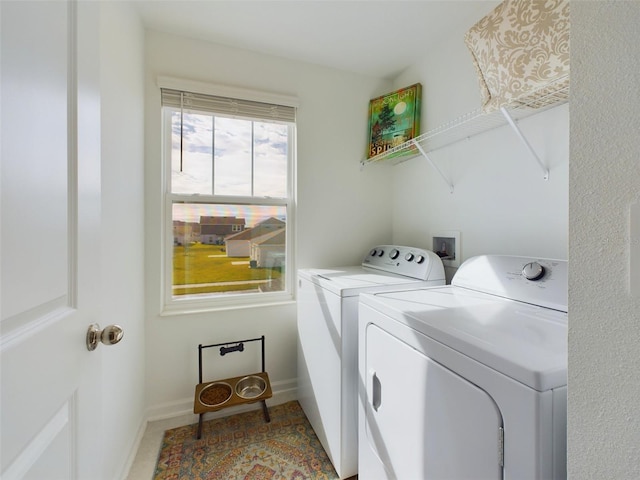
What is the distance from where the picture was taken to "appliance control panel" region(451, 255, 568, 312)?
101 cm

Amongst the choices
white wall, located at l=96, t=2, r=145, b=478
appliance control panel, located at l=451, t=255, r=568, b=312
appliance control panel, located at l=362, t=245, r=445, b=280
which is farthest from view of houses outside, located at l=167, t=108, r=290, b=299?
appliance control panel, located at l=451, t=255, r=568, b=312

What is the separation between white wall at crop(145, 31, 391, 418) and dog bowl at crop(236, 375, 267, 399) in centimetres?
14

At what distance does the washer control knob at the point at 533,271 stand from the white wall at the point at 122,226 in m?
1.73

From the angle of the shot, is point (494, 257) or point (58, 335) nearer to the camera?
point (58, 335)

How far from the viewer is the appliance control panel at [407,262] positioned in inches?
63.9

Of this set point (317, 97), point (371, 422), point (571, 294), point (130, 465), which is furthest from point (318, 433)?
point (317, 97)

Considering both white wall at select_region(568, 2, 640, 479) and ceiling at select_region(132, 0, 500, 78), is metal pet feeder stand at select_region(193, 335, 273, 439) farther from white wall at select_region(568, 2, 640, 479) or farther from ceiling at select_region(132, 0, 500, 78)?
ceiling at select_region(132, 0, 500, 78)

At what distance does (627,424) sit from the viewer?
37 centimetres

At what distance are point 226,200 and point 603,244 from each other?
77.6 inches

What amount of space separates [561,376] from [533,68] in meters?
1.10

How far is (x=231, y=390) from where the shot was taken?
1.88 meters

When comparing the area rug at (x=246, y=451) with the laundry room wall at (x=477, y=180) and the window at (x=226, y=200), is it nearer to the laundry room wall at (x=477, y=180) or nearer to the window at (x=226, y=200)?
the window at (x=226, y=200)

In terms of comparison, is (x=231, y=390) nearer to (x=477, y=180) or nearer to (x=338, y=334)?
(x=338, y=334)

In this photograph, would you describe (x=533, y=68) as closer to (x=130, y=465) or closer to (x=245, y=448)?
(x=245, y=448)
